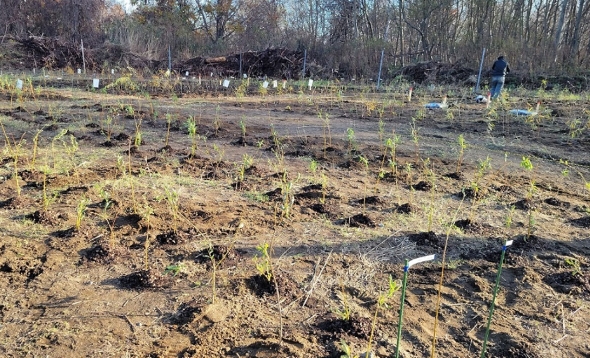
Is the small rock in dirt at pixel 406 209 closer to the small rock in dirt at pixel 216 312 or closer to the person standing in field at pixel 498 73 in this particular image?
the small rock in dirt at pixel 216 312

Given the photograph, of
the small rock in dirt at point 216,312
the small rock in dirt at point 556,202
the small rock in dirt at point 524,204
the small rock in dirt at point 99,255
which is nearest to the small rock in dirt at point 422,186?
the small rock in dirt at point 524,204

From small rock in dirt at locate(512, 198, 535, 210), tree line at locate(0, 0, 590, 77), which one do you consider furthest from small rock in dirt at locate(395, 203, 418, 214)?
tree line at locate(0, 0, 590, 77)

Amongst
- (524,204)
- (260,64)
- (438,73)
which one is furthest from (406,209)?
(260,64)

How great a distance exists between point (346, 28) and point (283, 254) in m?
24.9

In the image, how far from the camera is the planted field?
6.80 ft

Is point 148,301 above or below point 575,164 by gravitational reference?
below

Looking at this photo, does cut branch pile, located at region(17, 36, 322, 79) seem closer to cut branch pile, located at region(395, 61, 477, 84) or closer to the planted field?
cut branch pile, located at region(395, 61, 477, 84)

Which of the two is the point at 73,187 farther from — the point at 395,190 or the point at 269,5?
the point at 269,5

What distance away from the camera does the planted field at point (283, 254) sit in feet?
6.80

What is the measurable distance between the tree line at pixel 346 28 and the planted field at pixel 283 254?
14.7 m

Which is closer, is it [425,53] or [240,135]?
[240,135]

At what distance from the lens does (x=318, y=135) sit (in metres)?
6.79

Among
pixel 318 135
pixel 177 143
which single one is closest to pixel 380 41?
pixel 318 135

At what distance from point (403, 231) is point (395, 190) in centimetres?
98
